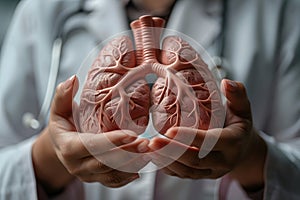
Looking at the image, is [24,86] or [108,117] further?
[24,86]

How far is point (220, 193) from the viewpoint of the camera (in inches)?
19.4

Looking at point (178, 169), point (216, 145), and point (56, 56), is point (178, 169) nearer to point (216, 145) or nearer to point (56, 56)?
point (216, 145)

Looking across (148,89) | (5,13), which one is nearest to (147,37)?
(148,89)

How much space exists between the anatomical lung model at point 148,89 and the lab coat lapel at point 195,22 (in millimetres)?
146

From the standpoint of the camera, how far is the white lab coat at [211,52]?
491 mm

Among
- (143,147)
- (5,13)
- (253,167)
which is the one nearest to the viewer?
(143,147)

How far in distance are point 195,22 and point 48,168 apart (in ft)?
0.65

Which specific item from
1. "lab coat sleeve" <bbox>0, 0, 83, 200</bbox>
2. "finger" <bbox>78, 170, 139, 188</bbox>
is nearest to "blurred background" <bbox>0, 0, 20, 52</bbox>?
"lab coat sleeve" <bbox>0, 0, 83, 200</bbox>

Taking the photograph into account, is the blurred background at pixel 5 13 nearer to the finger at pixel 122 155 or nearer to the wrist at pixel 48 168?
the wrist at pixel 48 168

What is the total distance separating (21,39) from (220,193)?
10.4 inches

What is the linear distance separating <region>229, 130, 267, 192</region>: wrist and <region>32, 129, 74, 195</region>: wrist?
0.49ft

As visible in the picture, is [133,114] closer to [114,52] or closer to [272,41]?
[114,52]

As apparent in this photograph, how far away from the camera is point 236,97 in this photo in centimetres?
36

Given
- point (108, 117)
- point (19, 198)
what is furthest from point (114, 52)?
point (19, 198)
